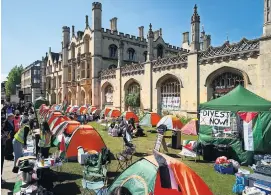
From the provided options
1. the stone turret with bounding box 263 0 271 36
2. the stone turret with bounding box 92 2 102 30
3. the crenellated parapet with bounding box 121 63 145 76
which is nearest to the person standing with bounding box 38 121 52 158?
the stone turret with bounding box 263 0 271 36

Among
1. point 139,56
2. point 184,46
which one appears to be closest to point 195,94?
point 139,56

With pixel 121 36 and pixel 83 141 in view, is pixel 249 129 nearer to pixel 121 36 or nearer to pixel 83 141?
pixel 83 141

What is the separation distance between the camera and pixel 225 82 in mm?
17516

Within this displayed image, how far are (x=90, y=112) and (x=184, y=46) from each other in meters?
24.1

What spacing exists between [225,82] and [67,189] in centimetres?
1466

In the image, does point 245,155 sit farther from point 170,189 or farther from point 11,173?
point 11,173

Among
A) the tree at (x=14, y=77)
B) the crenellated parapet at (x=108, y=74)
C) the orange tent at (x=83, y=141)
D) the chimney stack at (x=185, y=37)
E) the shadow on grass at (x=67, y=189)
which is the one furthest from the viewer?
the tree at (x=14, y=77)

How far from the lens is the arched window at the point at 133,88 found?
27.6m

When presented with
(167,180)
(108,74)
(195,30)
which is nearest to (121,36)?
(108,74)

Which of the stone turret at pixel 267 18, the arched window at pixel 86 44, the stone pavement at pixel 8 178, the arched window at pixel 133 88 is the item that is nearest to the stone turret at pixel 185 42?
the arched window at pixel 86 44

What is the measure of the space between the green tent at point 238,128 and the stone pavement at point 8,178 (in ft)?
26.8

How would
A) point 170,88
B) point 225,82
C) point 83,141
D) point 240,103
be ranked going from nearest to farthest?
point 240,103 < point 83,141 < point 225,82 < point 170,88

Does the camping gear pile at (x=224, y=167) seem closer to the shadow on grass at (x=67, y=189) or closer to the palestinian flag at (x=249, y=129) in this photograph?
the palestinian flag at (x=249, y=129)

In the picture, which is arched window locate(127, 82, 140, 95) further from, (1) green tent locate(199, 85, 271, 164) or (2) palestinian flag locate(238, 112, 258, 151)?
(2) palestinian flag locate(238, 112, 258, 151)
